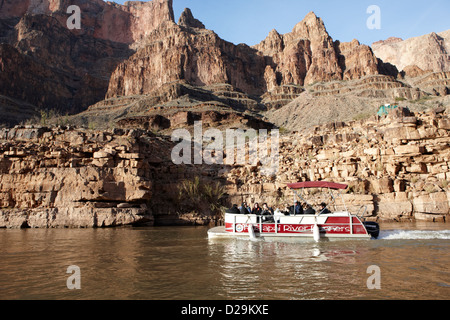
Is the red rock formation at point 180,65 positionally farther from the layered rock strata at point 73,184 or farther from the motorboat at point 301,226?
the motorboat at point 301,226

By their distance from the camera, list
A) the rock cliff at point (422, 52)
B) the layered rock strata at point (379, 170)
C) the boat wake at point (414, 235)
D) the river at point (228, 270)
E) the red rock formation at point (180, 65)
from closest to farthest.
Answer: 1. the river at point (228, 270)
2. the boat wake at point (414, 235)
3. the layered rock strata at point (379, 170)
4. the red rock formation at point (180, 65)
5. the rock cliff at point (422, 52)

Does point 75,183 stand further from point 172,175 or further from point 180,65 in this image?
point 180,65

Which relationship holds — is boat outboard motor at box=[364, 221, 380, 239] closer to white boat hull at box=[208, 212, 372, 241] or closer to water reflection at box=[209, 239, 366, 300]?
white boat hull at box=[208, 212, 372, 241]

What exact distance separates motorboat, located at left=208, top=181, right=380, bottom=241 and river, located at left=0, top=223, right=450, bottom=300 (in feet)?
2.05

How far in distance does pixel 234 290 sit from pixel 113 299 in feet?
6.98

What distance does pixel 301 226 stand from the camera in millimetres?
12711

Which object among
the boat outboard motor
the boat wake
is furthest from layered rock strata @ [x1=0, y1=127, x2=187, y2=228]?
the boat wake

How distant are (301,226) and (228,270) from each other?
20.1 ft

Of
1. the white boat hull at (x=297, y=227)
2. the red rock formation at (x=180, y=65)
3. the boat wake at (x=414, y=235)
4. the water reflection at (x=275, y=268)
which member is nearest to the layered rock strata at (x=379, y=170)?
the boat wake at (x=414, y=235)

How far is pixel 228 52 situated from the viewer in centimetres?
13625

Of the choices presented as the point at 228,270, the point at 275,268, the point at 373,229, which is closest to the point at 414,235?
the point at 373,229

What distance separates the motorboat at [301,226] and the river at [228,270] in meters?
→ 0.62

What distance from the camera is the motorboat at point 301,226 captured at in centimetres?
1230
